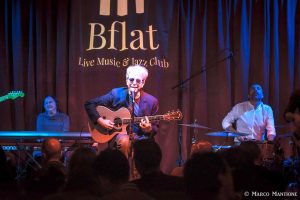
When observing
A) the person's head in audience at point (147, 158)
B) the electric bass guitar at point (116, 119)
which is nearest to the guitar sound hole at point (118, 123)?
the electric bass guitar at point (116, 119)

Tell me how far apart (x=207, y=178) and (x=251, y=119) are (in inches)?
244

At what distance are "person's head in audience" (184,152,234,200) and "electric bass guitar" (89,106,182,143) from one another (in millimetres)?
4848

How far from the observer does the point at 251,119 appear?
8680 mm

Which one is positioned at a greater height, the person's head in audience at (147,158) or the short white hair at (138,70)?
the short white hair at (138,70)

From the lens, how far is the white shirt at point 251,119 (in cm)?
855

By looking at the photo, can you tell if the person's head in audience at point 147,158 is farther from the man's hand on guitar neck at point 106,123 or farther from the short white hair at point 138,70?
the short white hair at point 138,70

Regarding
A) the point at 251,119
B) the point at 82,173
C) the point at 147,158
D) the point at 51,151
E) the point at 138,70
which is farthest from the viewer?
the point at 251,119

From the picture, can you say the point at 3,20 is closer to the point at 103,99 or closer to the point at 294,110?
the point at 103,99

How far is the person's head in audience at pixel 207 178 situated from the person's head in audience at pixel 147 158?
1029mm

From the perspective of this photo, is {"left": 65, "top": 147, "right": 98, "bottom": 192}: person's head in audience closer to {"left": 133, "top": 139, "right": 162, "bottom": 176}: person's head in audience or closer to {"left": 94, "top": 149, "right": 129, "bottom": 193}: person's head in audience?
{"left": 94, "top": 149, "right": 129, "bottom": 193}: person's head in audience

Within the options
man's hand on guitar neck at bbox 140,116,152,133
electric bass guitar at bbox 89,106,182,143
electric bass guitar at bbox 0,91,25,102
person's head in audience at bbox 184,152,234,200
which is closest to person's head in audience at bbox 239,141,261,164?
person's head in audience at bbox 184,152,234,200

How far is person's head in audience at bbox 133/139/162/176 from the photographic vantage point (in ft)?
12.3

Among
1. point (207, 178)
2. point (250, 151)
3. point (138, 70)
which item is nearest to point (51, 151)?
point (250, 151)

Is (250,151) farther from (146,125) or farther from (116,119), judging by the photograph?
(116,119)
